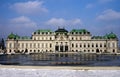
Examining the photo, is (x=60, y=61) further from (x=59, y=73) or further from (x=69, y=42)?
(x=69, y=42)

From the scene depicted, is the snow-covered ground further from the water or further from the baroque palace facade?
the baroque palace facade

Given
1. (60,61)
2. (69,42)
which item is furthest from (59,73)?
(69,42)

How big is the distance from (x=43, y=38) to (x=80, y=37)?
Answer: 19.8 m

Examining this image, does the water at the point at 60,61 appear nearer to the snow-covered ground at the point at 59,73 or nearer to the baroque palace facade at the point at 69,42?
the snow-covered ground at the point at 59,73

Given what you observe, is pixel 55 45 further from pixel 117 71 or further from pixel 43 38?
pixel 117 71

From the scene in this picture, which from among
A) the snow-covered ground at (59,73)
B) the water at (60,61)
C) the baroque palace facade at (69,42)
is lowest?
the water at (60,61)

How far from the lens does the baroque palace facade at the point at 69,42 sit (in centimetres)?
12775

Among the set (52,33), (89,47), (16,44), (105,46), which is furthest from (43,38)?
(105,46)

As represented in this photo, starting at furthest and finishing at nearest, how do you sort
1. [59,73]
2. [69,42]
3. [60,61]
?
[69,42] < [60,61] < [59,73]

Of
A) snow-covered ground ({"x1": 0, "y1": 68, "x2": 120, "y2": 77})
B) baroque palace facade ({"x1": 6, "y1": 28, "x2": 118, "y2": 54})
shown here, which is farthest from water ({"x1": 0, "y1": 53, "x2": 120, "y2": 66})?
baroque palace facade ({"x1": 6, "y1": 28, "x2": 118, "y2": 54})

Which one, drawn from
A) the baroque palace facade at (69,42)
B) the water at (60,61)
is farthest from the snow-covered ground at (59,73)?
the baroque palace facade at (69,42)

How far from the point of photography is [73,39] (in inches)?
5103

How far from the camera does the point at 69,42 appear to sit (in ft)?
417

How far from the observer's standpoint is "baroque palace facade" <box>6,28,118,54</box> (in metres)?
128
